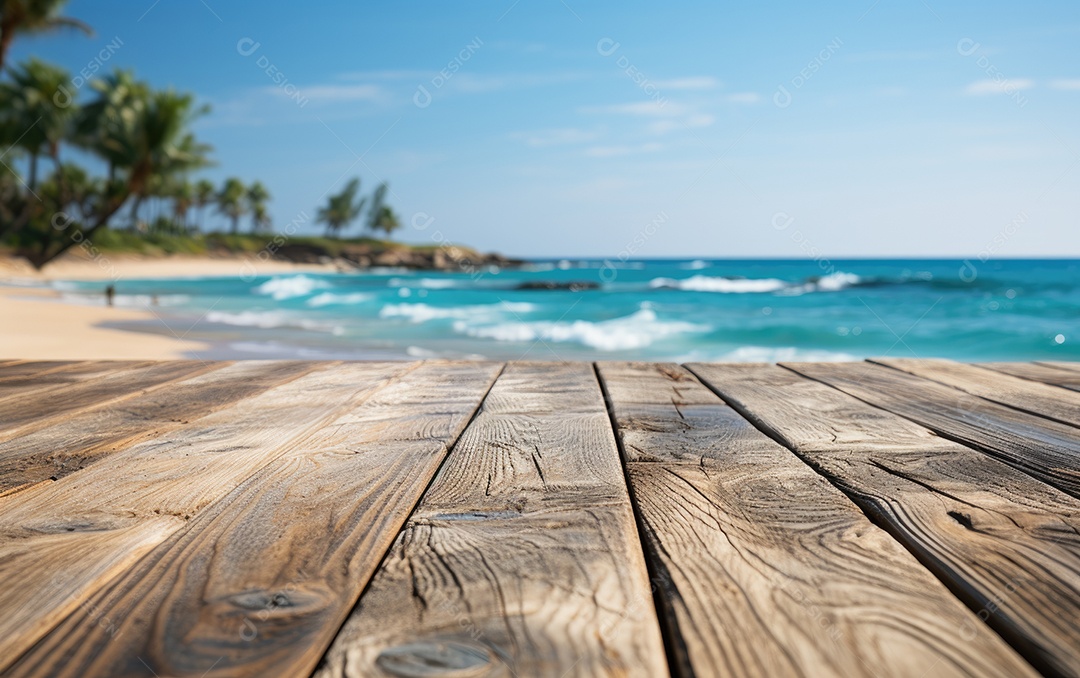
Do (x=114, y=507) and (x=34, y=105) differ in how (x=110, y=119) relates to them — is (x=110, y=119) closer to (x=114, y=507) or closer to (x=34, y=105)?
(x=34, y=105)

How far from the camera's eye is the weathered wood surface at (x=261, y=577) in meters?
0.56

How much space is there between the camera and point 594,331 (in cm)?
1169

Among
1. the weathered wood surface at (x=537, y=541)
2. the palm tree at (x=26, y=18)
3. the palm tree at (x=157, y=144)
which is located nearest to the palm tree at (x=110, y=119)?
the palm tree at (x=157, y=144)

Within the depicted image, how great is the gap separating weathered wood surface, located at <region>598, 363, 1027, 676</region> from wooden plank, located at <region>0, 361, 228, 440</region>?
1.22m

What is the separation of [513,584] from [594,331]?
11071 millimetres

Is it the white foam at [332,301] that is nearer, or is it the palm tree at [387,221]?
the white foam at [332,301]

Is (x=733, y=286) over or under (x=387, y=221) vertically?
under

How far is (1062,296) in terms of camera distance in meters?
20.5

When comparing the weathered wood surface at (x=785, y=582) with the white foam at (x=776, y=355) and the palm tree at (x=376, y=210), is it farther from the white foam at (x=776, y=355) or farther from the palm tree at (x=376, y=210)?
the palm tree at (x=376, y=210)

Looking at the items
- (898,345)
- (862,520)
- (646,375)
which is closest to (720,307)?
(898,345)

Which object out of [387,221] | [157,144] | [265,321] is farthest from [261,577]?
[387,221]

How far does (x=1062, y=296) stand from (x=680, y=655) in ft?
83.2

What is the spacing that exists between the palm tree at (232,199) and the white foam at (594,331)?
5475cm

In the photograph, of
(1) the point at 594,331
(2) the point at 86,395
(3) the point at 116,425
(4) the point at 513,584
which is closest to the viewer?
(4) the point at 513,584
